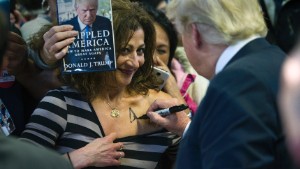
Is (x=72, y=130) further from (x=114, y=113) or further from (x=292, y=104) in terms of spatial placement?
(x=292, y=104)

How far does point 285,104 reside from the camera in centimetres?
101

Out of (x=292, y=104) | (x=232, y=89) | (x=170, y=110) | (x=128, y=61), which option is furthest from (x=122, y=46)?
(x=292, y=104)

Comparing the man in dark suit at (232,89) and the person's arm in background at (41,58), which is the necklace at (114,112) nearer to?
the person's arm in background at (41,58)

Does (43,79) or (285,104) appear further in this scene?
(43,79)

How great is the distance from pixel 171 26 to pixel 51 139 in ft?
5.03

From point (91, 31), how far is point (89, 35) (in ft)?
0.07

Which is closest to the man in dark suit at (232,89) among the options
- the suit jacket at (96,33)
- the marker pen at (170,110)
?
the suit jacket at (96,33)

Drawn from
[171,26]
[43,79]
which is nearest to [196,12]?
[43,79]

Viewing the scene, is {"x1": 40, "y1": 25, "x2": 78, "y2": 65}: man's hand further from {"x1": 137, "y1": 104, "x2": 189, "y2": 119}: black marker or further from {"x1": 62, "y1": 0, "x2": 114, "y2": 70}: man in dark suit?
{"x1": 137, "y1": 104, "x2": 189, "y2": 119}: black marker

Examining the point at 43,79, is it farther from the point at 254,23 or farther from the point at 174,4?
the point at 254,23

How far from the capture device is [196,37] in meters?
2.23

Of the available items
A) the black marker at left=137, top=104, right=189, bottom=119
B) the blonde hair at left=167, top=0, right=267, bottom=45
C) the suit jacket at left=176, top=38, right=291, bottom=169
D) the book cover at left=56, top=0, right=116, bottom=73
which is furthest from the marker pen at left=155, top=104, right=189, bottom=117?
→ the suit jacket at left=176, top=38, right=291, bottom=169

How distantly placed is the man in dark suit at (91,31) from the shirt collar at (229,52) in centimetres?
61

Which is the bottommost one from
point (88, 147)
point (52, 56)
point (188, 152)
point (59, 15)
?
point (88, 147)
